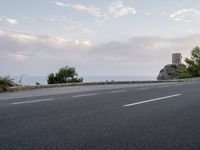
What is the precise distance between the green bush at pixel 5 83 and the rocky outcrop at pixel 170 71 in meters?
45.2

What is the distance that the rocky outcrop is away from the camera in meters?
60.4

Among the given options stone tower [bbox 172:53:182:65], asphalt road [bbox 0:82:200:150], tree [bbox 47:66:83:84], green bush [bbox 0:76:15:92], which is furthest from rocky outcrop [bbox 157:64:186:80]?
asphalt road [bbox 0:82:200:150]

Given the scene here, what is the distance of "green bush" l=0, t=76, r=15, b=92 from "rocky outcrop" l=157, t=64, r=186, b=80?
148 ft

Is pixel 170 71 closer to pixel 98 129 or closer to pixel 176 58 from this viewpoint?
pixel 176 58

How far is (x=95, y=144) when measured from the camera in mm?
4617

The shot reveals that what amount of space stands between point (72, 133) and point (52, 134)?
0.33 meters

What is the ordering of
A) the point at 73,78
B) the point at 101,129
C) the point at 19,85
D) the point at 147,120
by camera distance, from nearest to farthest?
the point at 101,129
the point at 147,120
the point at 19,85
the point at 73,78

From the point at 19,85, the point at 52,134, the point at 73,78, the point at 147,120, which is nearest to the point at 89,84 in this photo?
the point at 19,85

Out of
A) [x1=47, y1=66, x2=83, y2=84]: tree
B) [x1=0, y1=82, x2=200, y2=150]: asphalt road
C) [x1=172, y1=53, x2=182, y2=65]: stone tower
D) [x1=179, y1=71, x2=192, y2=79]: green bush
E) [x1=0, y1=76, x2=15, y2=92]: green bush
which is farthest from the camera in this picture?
[x1=172, y1=53, x2=182, y2=65]: stone tower

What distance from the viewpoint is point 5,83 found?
656 inches

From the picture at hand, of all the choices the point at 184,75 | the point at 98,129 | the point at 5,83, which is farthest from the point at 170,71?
the point at 98,129

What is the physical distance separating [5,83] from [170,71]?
48.4m

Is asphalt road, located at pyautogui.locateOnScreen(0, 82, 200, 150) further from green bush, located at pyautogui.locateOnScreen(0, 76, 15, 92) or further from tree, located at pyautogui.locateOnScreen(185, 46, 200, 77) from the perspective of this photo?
tree, located at pyautogui.locateOnScreen(185, 46, 200, 77)

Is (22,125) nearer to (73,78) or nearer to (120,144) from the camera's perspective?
(120,144)
